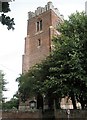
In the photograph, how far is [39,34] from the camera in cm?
5325

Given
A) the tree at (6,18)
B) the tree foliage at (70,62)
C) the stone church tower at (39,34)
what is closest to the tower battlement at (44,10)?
the stone church tower at (39,34)

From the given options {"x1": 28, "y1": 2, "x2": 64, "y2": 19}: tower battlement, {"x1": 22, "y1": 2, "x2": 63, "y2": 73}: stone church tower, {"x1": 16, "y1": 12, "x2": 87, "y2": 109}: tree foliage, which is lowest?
{"x1": 16, "y1": 12, "x2": 87, "y2": 109}: tree foliage

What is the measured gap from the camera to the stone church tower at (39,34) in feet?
168

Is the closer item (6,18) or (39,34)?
(6,18)

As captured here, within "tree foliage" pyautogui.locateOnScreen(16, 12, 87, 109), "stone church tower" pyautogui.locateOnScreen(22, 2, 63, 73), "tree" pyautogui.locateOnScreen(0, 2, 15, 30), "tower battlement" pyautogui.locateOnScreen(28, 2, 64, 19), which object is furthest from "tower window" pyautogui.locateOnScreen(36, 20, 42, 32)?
"tree" pyautogui.locateOnScreen(0, 2, 15, 30)

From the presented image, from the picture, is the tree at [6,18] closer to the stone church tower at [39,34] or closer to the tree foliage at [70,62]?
the tree foliage at [70,62]

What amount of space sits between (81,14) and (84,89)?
23.8 ft

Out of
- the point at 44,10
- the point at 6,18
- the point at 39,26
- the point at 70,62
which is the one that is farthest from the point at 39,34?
the point at 6,18

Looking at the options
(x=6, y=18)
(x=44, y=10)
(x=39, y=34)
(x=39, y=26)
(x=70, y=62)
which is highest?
(x=44, y=10)

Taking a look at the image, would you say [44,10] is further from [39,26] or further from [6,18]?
[6,18]

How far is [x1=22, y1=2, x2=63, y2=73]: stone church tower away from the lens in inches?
2016

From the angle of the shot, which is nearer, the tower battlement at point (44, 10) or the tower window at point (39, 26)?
the tower window at point (39, 26)

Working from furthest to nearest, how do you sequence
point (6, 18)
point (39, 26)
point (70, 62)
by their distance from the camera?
point (39, 26) → point (70, 62) → point (6, 18)

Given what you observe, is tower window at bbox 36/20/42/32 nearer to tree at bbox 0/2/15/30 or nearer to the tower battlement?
the tower battlement
